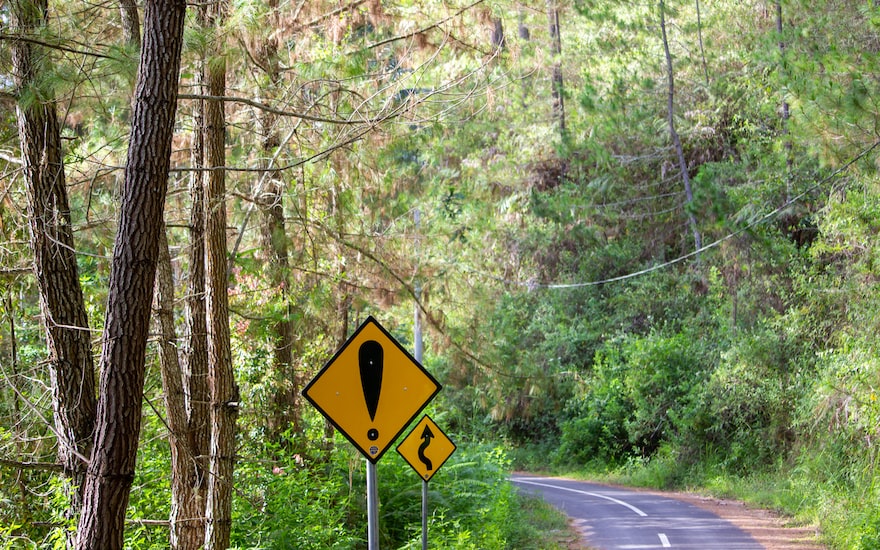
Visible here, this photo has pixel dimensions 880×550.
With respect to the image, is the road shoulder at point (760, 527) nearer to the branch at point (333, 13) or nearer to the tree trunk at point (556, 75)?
the branch at point (333, 13)

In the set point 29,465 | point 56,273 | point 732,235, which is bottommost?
point 29,465

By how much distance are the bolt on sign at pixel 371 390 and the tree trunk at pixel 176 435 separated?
205 inches

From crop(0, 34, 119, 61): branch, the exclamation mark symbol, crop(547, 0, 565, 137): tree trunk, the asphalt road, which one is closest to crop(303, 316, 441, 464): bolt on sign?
the exclamation mark symbol

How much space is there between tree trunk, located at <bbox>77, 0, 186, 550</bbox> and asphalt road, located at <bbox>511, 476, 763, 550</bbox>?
1063 centimetres

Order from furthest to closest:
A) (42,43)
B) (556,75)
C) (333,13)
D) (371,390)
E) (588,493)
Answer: (556,75), (588,493), (333,13), (42,43), (371,390)

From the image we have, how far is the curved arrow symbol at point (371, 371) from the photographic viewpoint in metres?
6.23

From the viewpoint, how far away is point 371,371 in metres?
6.29

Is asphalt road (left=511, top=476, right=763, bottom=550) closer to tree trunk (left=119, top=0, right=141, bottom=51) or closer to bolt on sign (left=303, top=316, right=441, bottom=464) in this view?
bolt on sign (left=303, top=316, right=441, bottom=464)

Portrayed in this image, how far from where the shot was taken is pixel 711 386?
2455cm

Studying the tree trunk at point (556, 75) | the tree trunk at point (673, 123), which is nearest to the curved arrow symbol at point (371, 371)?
the tree trunk at point (673, 123)

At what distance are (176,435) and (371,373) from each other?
5317 millimetres

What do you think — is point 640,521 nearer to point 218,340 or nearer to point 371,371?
point 218,340

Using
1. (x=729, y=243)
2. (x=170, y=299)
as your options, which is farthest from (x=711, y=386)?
(x=170, y=299)

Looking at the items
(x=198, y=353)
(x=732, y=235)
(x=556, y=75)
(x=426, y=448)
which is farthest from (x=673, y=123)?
(x=198, y=353)
